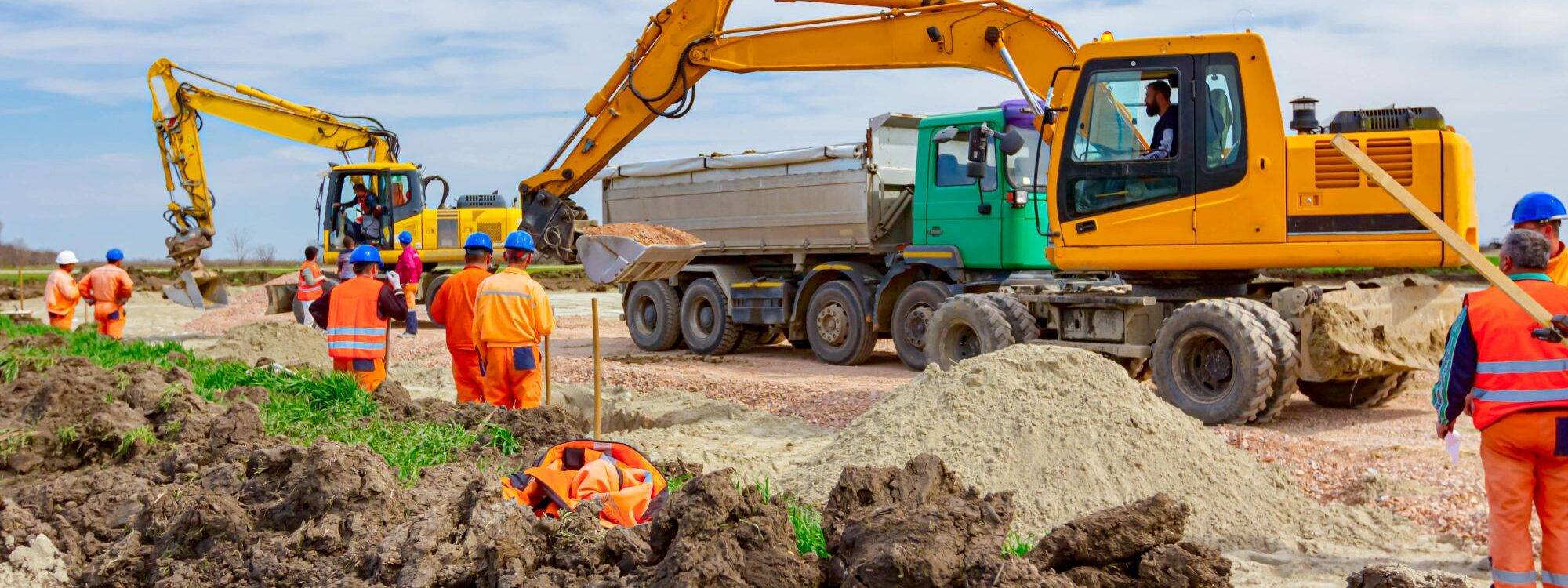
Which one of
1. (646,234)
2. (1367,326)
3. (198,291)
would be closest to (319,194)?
(198,291)

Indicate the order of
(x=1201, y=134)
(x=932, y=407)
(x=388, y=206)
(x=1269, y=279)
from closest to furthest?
(x=932, y=407) → (x=1201, y=134) → (x=1269, y=279) → (x=388, y=206)

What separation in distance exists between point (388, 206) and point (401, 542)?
17743mm

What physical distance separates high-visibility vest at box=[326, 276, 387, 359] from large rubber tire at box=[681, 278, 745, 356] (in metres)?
7.44

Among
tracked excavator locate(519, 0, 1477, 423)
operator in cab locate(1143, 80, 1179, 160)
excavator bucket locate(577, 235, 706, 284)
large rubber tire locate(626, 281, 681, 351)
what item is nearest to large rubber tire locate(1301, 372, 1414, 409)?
tracked excavator locate(519, 0, 1477, 423)

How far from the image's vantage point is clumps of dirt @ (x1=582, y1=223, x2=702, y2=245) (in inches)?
524

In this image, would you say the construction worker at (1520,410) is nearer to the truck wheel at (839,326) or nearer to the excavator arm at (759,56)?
the excavator arm at (759,56)

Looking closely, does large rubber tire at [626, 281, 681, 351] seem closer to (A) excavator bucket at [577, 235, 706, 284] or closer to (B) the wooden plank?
(A) excavator bucket at [577, 235, 706, 284]

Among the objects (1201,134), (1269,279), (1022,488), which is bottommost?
(1022,488)

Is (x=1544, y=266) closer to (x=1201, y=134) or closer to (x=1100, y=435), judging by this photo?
(x=1100, y=435)

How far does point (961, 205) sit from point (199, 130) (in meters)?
14.7

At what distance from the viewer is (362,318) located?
30.8 ft

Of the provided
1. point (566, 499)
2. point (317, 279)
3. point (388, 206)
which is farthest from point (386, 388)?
point (388, 206)

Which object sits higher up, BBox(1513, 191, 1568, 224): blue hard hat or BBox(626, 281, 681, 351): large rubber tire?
BBox(1513, 191, 1568, 224): blue hard hat

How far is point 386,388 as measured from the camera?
8.67 m
